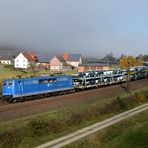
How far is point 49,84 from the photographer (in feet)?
161

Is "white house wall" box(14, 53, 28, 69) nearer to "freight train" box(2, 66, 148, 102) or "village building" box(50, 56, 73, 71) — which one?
"village building" box(50, 56, 73, 71)

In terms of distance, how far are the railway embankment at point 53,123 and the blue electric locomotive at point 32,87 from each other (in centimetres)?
911

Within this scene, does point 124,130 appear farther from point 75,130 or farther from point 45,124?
point 45,124

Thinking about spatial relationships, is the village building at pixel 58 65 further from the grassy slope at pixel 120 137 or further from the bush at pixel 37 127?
the bush at pixel 37 127

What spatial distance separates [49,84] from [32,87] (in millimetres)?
4201

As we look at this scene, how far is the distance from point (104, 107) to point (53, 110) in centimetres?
793

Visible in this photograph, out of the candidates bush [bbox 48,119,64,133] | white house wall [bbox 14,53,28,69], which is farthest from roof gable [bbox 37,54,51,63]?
bush [bbox 48,119,64,133]

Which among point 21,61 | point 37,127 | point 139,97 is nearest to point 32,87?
point 37,127

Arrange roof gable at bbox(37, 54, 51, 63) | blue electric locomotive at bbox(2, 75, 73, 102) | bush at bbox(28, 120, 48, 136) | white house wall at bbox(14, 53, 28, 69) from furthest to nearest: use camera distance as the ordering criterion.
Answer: roof gable at bbox(37, 54, 51, 63)
white house wall at bbox(14, 53, 28, 69)
blue electric locomotive at bbox(2, 75, 73, 102)
bush at bbox(28, 120, 48, 136)

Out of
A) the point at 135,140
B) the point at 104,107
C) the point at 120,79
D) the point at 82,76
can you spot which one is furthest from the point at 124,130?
the point at 120,79

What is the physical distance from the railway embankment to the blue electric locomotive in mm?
9108

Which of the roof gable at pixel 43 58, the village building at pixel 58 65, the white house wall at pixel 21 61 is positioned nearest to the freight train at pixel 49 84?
the village building at pixel 58 65

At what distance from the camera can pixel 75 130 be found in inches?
1201

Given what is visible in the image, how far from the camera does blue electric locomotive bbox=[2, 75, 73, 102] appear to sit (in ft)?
140
